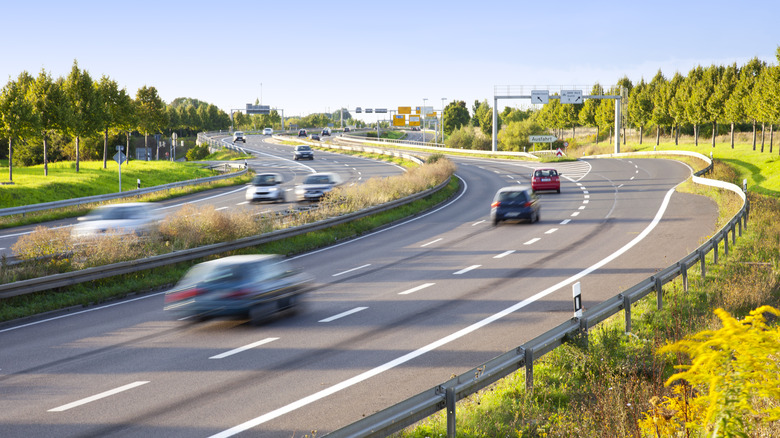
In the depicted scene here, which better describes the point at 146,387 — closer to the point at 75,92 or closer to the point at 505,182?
the point at 505,182

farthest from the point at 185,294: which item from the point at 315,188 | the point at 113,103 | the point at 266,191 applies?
the point at 113,103

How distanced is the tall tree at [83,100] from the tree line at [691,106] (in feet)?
175

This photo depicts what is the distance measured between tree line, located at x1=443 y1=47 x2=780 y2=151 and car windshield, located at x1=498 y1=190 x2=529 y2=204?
129 ft

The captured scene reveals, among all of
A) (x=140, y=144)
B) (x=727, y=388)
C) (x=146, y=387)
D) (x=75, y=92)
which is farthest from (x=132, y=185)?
(x=140, y=144)

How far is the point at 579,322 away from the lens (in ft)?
29.6

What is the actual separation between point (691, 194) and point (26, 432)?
104 feet

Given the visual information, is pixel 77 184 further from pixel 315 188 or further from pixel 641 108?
pixel 641 108

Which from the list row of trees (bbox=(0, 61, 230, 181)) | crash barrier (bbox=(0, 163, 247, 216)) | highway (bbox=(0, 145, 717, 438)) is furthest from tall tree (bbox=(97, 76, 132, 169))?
highway (bbox=(0, 145, 717, 438))

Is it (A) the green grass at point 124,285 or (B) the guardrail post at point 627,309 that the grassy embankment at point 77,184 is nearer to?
(A) the green grass at point 124,285

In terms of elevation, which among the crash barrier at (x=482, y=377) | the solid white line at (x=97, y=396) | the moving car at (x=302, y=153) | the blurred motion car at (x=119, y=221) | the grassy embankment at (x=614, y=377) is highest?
the moving car at (x=302, y=153)

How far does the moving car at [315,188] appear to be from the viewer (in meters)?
31.6

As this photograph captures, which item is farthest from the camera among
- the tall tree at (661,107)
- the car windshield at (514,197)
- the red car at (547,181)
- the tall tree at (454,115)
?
the tall tree at (454,115)

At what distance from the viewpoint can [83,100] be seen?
5522 centimetres

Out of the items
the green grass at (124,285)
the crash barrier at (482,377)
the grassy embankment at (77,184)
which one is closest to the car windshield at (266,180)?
the grassy embankment at (77,184)
